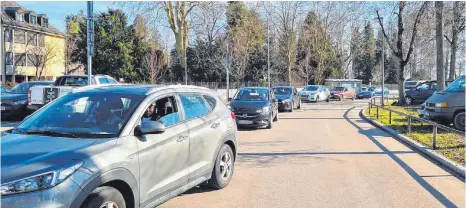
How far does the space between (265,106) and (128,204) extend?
11.2 meters

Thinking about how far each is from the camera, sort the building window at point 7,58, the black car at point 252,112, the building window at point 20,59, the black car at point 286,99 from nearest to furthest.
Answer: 1. the black car at point 252,112
2. the black car at point 286,99
3. the building window at point 7,58
4. the building window at point 20,59

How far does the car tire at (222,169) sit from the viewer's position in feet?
21.3

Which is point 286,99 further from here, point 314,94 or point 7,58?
point 7,58

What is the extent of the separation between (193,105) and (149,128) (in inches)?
62.6

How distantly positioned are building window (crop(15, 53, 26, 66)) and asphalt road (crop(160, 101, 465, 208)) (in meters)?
45.5

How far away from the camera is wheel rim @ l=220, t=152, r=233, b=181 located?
6.77m

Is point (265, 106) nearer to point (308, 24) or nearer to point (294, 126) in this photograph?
point (294, 126)

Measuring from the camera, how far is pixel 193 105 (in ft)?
20.1

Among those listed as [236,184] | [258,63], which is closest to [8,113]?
[236,184]

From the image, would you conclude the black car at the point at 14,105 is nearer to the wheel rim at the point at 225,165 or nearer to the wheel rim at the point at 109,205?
the wheel rim at the point at 225,165

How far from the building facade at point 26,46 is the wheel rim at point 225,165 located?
46.8 metres

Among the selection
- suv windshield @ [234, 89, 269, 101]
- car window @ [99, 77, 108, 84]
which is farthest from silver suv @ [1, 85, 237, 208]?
car window @ [99, 77, 108, 84]

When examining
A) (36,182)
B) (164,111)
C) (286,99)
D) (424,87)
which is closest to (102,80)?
(286,99)

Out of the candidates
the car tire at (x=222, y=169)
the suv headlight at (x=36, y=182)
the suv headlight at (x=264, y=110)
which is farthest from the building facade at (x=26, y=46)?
the suv headlight at (x=36, y=182)
